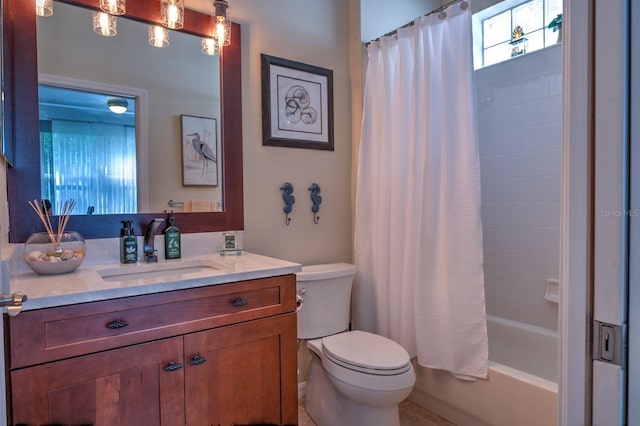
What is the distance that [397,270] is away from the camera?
206cm

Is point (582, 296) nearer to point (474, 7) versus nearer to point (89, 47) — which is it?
point (89, 47)

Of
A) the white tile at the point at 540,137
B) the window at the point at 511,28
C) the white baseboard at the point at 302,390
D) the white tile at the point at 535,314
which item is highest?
the window at the point at 511,28

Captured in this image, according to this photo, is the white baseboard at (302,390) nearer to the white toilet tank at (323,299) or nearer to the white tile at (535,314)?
the white toilet tank at (323,299)

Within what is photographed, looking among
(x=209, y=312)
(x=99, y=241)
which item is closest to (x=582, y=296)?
(x=209, y=312)

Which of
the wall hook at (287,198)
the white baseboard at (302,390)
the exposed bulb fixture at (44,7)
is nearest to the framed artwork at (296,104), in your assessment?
the wall hook at (287,198)

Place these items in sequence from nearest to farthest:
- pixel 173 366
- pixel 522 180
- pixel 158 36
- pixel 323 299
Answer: pixel 173 366 < pixel 158 36 < pixel 323 299 < pixel 522 180

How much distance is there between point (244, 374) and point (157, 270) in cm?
59

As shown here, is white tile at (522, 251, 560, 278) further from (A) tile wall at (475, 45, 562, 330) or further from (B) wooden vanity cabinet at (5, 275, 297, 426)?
(B) wooden vanity cabinet at (5, 275, 297, 426)

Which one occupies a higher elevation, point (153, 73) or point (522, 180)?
point (153, 73)

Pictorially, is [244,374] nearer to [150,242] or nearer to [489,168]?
[150,242]

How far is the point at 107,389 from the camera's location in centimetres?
114

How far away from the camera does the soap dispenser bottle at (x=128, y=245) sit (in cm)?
160

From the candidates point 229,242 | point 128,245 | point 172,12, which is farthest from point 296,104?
point 128,245

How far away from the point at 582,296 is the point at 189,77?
1.85 metres
